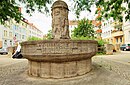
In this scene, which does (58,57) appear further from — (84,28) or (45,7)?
(84,28)

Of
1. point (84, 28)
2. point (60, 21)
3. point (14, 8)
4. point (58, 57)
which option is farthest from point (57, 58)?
point (84, 28)

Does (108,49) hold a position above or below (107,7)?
below

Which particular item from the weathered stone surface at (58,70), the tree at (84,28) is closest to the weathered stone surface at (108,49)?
the weathered stone surface at (58,70)

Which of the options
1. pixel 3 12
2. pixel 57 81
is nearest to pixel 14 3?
pixel 3 12

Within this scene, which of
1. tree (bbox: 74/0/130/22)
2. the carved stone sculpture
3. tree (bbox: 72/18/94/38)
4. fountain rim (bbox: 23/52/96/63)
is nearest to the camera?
fountain rim (bbox: 23/52/96/63)

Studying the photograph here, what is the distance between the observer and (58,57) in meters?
5.49

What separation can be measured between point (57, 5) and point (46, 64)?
3.05m

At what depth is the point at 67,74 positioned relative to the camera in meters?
5.73

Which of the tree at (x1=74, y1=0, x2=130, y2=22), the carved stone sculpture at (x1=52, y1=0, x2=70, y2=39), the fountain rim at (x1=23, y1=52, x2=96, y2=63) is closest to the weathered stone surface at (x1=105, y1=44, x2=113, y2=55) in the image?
the tree at (x1=74, y1=0, x2=130, y2=22)

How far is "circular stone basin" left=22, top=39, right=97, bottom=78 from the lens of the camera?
5.56 metres

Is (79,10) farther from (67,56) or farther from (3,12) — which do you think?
(67,56)

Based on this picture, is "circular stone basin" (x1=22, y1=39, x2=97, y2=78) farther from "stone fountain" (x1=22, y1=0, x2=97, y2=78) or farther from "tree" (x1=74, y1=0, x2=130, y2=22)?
"tree" (x1=74, y1=0, x2=130, y2=22)

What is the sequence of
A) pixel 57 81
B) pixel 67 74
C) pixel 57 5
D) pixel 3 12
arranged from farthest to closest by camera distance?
pixel 3 12
pixel 57 5
pixel 67 74
pixel 57 81

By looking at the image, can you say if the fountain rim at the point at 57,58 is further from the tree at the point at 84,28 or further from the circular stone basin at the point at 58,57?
the tree at the point at 84,28
